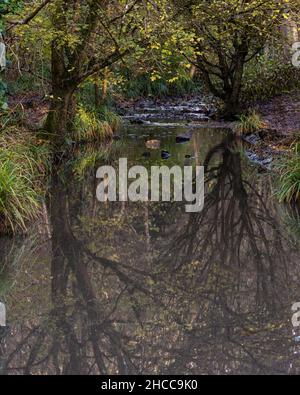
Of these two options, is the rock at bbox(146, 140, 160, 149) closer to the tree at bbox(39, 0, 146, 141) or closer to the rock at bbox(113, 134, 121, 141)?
the rock at bbox(113, 134, 121, 141)

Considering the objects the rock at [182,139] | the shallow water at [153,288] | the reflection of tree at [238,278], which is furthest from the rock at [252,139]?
the shallow water at [153,288]

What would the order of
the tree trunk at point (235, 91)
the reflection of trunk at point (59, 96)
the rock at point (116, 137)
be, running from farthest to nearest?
1. the tree trunk at point (235, 91)
2. the rock at point (116, 137)
3. the reflection of trunk at point (59, 96)

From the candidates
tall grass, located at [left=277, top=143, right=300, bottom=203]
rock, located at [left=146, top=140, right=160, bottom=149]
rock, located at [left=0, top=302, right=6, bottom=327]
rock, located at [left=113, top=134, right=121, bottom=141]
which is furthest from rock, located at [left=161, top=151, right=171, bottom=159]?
rock, located at [left=0, top=302, right=6, bottom=327]

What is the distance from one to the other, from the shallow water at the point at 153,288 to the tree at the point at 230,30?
13.8 ft

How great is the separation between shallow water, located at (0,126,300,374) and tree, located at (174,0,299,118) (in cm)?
421

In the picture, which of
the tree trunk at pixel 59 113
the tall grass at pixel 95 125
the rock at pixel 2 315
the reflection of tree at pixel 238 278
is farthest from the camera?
the tall grass at pixel 95 125

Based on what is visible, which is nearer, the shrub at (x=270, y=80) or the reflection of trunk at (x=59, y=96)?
the reflection of trunk at (x=59, y=96)

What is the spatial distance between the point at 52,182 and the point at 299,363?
7.23 m

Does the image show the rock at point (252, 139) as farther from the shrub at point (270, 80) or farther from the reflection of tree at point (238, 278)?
the reflection of tree at point (238, 278)

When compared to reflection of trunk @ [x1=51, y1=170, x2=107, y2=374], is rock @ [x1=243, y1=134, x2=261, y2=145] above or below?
above

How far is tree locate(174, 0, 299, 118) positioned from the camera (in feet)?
44.3

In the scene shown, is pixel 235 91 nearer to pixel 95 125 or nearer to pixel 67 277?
pixel 95 125

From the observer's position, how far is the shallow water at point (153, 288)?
4.45 metres

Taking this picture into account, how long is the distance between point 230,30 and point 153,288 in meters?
11.7
